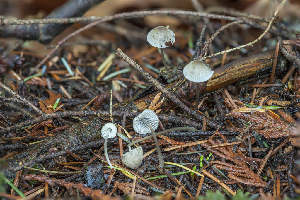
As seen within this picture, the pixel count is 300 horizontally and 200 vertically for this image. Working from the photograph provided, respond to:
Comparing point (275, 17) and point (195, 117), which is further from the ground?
point (275, 17)

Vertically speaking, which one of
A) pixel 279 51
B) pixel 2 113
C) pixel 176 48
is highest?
pixel 176 48

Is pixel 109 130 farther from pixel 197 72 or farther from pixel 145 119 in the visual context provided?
pixel 197 72

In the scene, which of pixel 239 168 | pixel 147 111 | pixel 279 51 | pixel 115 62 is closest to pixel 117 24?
pixel 115 62

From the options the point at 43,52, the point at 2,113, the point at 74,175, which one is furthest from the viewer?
the point at 43,52

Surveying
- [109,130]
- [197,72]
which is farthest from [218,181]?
[109,130]

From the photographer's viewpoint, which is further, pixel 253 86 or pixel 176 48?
pixel 176 48

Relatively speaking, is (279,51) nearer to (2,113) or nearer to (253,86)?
(253,86)
